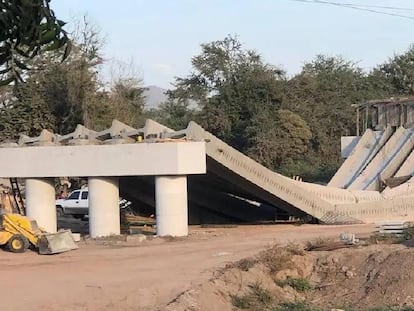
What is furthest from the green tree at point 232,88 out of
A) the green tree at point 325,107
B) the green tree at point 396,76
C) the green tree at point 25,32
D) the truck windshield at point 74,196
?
the green tree at point 25,32

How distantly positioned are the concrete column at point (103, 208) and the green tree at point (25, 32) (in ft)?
70.4

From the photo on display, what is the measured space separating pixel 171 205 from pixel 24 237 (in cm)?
446

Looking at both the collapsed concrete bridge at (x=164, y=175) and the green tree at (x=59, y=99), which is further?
the green tree at (x=59, y=99)

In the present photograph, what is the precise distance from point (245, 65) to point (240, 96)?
5853mm

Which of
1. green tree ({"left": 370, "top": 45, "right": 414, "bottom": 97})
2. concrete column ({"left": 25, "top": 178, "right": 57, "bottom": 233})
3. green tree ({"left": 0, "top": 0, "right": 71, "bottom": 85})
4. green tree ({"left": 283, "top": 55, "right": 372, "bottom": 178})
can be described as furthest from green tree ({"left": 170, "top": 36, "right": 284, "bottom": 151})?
green tree ({"left": 0, "top": 0, "right": 71, "bottom": 85})

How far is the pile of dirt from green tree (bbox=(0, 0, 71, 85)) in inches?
400

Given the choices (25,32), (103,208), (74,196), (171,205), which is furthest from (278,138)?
(25,32)

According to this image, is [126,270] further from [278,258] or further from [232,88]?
[232,88]

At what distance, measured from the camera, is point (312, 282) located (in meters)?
15.9

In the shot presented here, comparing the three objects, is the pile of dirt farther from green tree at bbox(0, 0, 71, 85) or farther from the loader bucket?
green tree at bbox(0, 0, 71, 85)

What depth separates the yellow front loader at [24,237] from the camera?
2169 cm

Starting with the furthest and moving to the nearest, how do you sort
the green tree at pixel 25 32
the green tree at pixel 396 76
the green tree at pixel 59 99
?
the green tree at pixel 396 76, the green tree at pixel 59 99, the green tree at pixel 25 32

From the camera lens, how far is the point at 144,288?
15133mm

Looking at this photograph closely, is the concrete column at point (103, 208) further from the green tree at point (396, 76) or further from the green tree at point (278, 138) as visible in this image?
the green tree at point (396, 76)
